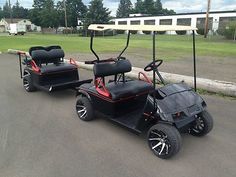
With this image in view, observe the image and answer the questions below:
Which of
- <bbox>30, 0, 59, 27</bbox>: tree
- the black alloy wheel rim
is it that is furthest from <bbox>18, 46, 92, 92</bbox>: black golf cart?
<bbox>30, 0, 59, 27</bbox>: tree

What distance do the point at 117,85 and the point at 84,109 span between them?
0.80m

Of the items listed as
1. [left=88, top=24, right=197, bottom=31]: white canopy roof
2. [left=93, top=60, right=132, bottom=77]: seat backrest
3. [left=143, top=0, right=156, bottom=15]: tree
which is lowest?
[left=93, top=60, right=132, bottom=77]: seat backrest

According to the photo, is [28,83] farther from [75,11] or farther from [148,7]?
[148,7]

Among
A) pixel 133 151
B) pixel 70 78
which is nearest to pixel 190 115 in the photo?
pixel 133 151

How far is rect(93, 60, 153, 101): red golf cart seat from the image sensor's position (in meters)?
4.61

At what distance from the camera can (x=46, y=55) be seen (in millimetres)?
7324

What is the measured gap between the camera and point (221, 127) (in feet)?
15.4

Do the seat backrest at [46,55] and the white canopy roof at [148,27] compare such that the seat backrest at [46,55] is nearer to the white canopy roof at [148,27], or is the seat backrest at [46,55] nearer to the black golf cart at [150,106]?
the black golf cart at [150,106]

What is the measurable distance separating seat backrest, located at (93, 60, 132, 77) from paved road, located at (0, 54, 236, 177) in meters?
0.95

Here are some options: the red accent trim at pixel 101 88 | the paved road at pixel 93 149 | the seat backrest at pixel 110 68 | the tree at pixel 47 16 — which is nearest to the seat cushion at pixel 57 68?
the paved road at pixel 93 149

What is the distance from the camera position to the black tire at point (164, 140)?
356 cm

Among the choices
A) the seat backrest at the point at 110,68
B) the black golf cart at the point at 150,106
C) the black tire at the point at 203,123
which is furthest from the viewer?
the seat backrest at the point at 110,68

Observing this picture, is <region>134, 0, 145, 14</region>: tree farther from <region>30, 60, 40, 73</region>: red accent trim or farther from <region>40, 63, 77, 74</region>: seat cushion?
<region>30, 60, 40, 73</region>: red accent trim

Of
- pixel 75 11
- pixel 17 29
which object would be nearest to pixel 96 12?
pixel 17 29
